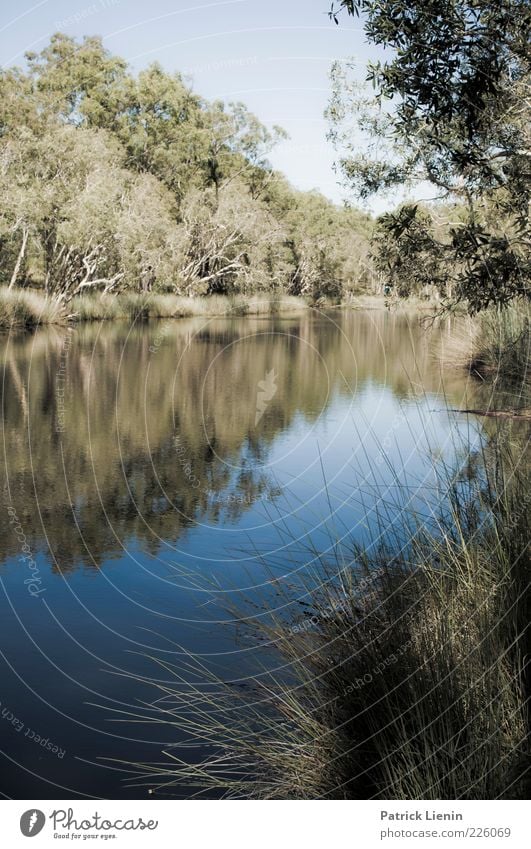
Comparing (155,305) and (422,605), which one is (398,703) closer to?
(422,605)

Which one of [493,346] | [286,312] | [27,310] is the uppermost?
[286,312]

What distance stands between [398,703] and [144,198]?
30243mm

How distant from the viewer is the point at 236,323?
37875 mm

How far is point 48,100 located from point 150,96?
7.75 meters

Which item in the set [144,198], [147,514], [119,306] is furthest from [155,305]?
[147,514]

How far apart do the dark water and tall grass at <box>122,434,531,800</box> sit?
1.23ft

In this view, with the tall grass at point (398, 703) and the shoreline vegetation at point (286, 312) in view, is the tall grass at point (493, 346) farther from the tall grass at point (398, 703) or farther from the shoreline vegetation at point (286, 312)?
the tall grass at point (398, 703)

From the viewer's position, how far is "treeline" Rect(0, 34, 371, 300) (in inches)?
1045

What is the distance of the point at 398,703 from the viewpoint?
10.2ft

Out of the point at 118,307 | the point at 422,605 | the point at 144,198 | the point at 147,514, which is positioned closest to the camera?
the point at 422,605

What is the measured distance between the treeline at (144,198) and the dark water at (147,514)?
24.2ft

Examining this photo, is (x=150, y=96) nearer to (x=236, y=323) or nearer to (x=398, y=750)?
(x=236, y=323)

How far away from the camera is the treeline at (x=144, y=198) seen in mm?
26547

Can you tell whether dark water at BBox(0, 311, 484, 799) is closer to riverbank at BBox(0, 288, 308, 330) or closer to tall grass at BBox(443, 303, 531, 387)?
tall grass at BBox(443, 303, 531, 387)
